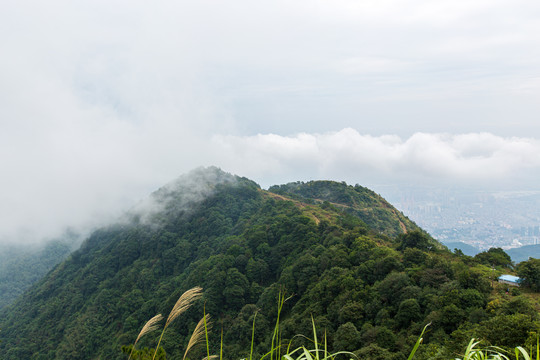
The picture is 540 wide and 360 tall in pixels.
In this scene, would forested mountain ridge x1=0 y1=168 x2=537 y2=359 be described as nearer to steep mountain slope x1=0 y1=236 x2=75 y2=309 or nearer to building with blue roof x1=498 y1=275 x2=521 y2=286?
building with blue roof x1=498 y1=275 x2=521 y2=286

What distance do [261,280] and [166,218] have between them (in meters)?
34.5

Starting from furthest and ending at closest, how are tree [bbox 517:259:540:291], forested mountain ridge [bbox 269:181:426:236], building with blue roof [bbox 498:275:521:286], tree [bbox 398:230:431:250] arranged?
forested mountain ridge [bbox 269:181:426:236], tree [bbox 398:230:431:250], building with blue roof [bbox 498:275:521:286], tree [bbox 517:259:540:291]

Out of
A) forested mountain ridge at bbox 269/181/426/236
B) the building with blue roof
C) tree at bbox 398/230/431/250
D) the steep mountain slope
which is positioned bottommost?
the steep mountain slope

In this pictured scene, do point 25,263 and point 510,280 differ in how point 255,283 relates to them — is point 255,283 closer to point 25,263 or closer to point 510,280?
point 510,280

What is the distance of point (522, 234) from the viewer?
6304 inches

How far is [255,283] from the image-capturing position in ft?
120

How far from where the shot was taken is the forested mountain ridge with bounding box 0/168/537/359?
17.5 m

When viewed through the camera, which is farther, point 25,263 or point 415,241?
point 25,263

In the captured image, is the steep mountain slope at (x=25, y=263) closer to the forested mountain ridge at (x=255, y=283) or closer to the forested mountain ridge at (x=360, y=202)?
the forested mountain ridge at (x=255, y=283)

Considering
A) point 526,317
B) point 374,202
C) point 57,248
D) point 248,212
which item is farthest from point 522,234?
point 57,248

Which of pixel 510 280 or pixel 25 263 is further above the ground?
pixel 510 280

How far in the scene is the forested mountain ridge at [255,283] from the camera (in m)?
17.5

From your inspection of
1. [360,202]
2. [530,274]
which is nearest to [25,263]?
[360,202]

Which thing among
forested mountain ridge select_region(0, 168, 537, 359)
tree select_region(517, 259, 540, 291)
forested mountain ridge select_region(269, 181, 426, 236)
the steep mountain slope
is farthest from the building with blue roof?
the steep mountain slope
